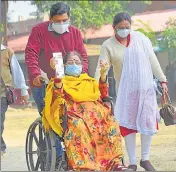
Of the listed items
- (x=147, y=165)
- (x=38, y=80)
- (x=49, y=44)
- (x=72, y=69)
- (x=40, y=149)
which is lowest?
(x=147, y=165)

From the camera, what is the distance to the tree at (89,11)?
14.8 meters

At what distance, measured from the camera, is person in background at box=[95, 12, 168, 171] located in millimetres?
5227

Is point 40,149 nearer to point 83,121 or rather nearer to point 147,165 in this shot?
point 83,121

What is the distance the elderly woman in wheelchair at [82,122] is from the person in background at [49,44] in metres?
0.29

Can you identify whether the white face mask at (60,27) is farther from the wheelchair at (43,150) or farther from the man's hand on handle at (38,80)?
the wheelchair at (43,150)

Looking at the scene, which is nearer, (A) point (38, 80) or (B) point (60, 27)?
(A) point (38, 80)

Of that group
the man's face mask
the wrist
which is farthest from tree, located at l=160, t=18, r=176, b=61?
the man's face mask

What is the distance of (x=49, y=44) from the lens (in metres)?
5.18

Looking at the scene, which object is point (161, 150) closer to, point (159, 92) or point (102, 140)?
point (159, 92)

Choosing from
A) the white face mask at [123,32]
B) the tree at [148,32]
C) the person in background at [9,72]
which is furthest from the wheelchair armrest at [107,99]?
the tree at [148,32]

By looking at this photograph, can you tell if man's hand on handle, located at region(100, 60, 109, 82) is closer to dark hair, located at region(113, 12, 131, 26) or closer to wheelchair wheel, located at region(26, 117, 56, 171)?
dark hair, located at region(113, 12, 131, 26)

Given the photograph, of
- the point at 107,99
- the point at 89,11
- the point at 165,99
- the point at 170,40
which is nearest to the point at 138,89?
the point at 165,99

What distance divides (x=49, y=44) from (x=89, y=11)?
439 inches

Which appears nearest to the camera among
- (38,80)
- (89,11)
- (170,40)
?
(38,80)
